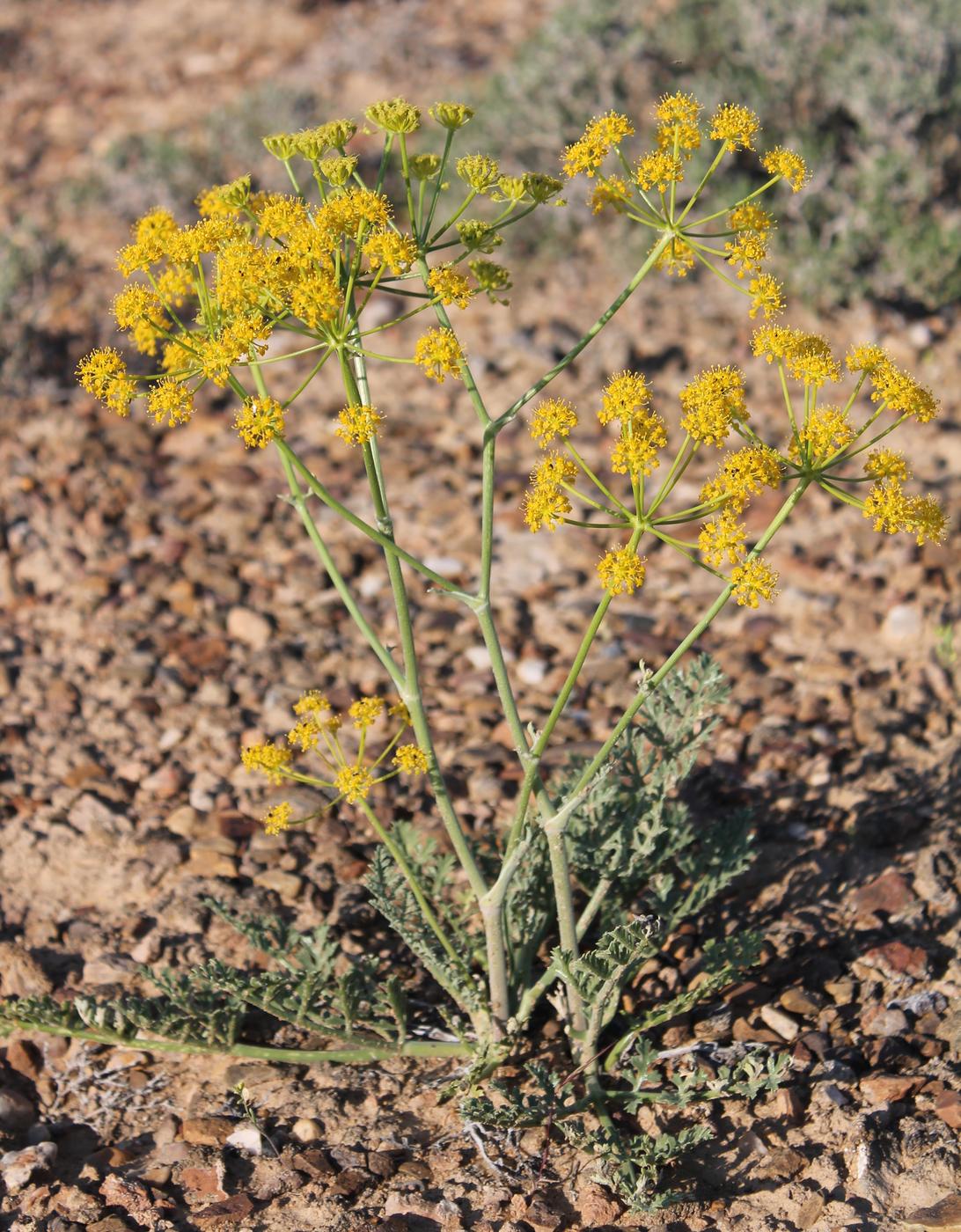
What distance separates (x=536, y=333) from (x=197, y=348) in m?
3.96

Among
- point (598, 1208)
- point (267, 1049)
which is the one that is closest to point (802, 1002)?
point (598, 1208)

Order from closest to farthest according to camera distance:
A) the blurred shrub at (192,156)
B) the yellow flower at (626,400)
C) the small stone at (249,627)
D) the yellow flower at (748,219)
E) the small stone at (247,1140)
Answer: the yellow flower at (626,400), the yellow flower at (748,219), the small stone at (247,1140), the small stone at (249,627), the blurred shrub at (192,156)

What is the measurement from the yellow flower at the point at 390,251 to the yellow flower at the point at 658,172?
50 cm

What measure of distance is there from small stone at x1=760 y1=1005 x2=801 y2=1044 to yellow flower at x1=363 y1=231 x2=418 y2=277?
80.9 inches

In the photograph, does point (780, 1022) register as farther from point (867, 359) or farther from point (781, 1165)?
point (867, 359)

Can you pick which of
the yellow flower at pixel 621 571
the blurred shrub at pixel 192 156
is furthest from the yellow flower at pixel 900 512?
the blurred shrub at pixel 192 156

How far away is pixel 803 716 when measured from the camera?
14.6 ft

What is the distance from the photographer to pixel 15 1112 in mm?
3307

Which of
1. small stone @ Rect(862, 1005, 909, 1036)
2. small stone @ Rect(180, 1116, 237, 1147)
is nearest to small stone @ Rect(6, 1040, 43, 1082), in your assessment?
small stone @ Rect(180, 1116, 237, 1147)

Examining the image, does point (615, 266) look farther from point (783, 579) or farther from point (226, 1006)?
point (226, 1006)

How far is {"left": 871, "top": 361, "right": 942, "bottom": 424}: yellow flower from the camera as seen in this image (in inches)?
106

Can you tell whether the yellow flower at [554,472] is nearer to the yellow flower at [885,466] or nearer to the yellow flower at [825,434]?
the yellow flower at [825,434]

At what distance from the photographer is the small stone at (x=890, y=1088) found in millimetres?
3107

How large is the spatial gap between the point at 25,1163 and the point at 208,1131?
426 millimetres
